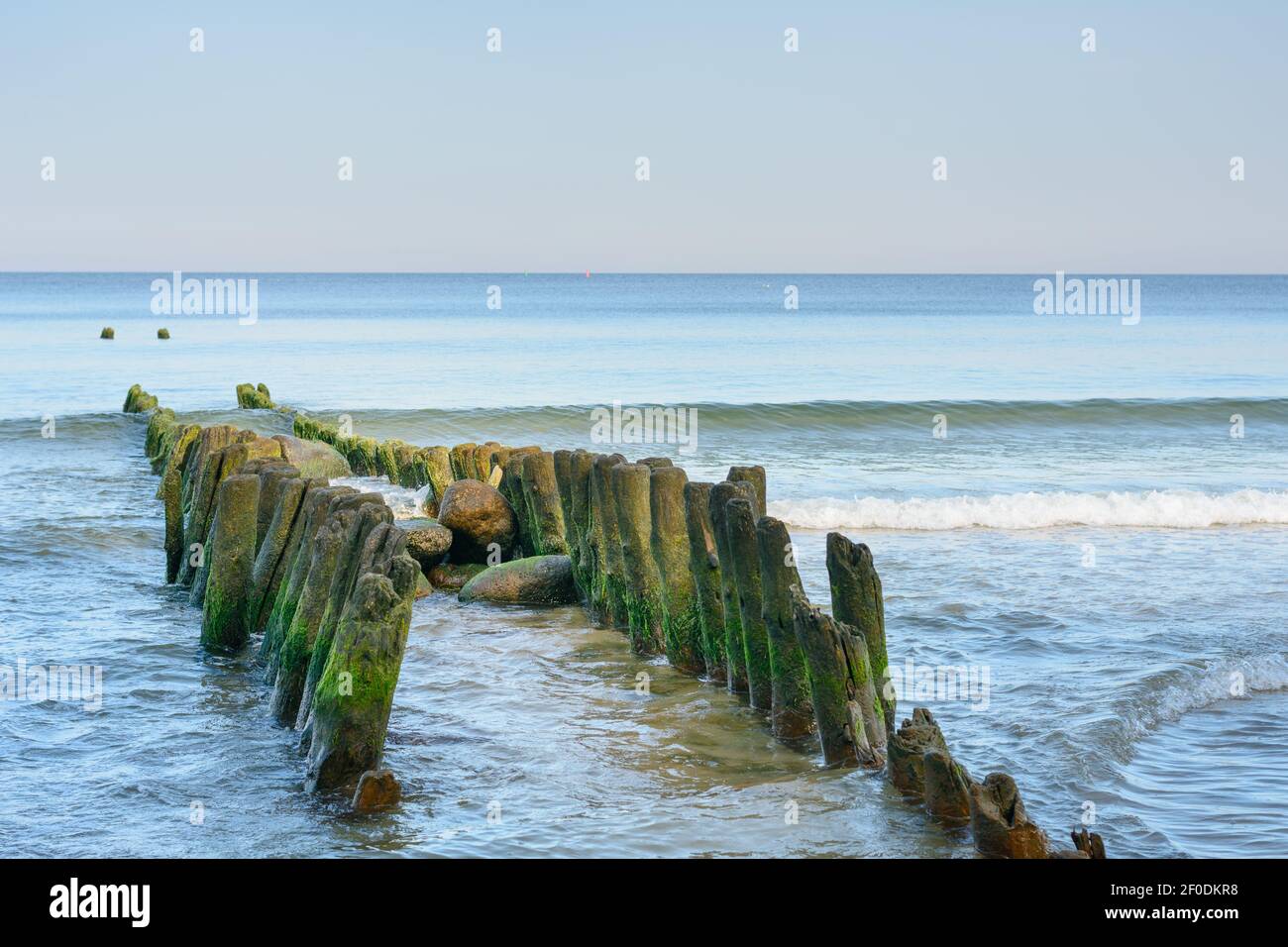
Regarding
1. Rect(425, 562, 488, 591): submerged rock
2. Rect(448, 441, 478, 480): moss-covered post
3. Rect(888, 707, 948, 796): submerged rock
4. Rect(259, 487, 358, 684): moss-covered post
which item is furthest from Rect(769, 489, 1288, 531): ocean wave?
Rect(888, 707, 948, 796): submerged rock

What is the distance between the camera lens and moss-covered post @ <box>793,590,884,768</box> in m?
7.04

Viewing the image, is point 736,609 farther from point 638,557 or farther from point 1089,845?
point 1089,845

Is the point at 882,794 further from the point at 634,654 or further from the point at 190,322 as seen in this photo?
the point at 190,322

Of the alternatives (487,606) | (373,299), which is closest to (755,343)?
(487,606)

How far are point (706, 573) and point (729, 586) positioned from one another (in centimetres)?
52

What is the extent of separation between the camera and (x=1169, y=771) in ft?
24.2

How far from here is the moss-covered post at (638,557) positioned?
9.79 m

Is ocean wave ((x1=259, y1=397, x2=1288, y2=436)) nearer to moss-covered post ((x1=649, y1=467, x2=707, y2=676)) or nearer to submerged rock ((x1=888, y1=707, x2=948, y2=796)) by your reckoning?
moss-covered post ((x1=649, y1=467, x2=707, y2=676))

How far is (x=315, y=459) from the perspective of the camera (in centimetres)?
1772

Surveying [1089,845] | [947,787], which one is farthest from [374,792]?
[1089,845]

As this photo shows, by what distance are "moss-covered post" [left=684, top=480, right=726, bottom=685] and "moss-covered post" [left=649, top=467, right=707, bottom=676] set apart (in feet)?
0.55
